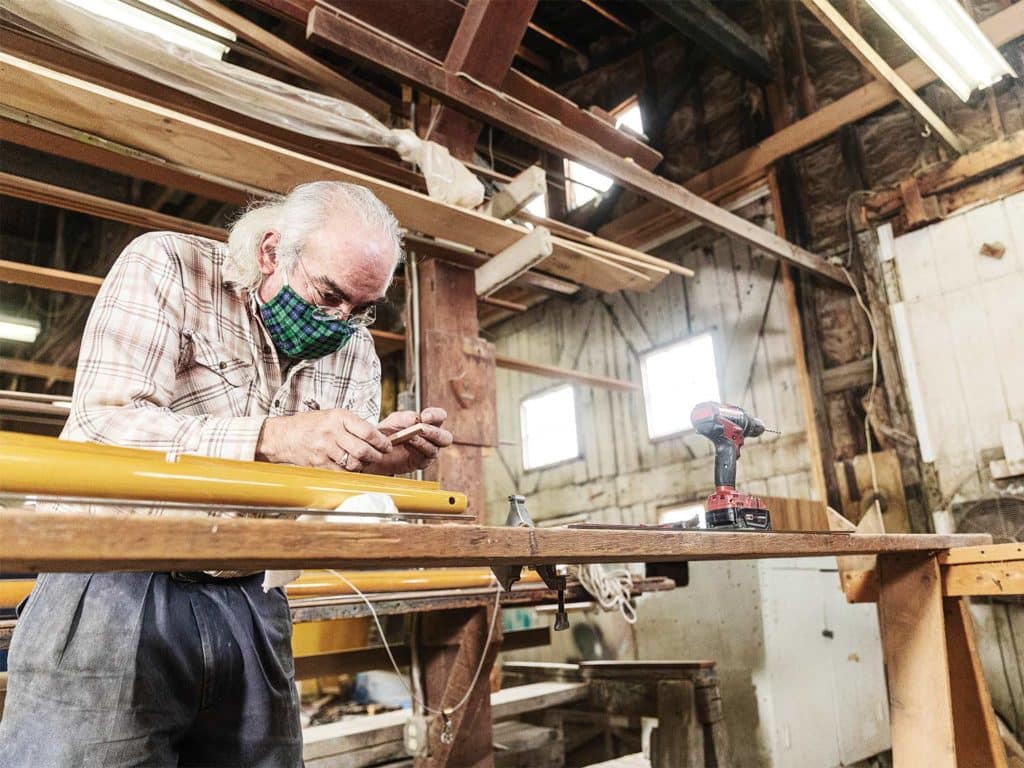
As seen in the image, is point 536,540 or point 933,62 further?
point 933,62

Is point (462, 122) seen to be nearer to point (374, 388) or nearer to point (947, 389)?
point (374, 388)

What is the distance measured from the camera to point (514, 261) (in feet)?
9.70

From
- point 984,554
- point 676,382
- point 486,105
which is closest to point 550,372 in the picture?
point 676,382

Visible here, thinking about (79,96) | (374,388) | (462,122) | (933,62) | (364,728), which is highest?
(933,62)

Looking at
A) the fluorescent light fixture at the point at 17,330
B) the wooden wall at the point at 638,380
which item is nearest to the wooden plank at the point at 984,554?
the wooden wall at the point at 638,380

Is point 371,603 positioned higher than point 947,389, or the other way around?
point 947,389

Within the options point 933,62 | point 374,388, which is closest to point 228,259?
point 374,388

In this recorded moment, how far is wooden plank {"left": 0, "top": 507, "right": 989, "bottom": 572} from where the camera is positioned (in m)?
0.64

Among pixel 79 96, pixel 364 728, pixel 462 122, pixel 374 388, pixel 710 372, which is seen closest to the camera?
pixel 374 388

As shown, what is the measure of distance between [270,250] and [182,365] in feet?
1.03

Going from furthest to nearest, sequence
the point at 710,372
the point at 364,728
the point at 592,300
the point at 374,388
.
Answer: the point at 592,300
the point at 710,372
the point at 364,728
the point at 374,388

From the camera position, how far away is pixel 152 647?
1.10 m

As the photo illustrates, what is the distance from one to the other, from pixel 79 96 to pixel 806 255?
172 inches

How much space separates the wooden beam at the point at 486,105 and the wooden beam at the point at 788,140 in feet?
5.11
